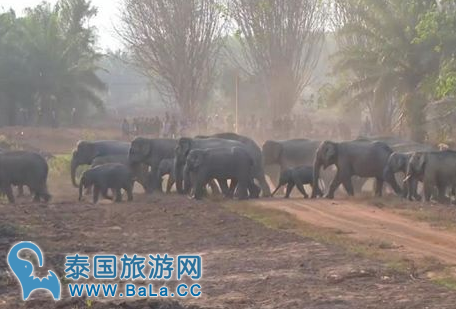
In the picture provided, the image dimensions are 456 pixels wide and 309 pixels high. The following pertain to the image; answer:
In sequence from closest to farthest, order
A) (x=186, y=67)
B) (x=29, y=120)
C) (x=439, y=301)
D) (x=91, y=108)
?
(x=439, y=301) → (x=186, y=67) → (x=29, y=120) → (x=91, y=108)

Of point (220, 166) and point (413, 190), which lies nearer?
point (413, 190)

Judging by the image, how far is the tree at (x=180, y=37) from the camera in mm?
55750

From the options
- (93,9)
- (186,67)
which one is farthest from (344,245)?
(93,9)

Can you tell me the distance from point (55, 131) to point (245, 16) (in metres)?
12.9

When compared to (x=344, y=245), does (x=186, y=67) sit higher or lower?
higher

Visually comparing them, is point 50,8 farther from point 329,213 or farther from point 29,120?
point 329,213

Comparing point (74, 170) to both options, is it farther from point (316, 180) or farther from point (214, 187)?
point (316, 180)

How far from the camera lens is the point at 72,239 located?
16391 millimetres

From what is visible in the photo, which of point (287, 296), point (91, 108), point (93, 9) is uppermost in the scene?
point (93, 9)

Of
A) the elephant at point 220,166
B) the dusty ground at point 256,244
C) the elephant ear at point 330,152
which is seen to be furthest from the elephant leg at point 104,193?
the elephant ear at point 330,152

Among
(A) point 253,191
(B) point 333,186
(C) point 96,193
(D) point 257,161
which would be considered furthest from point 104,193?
(B) point 333,186

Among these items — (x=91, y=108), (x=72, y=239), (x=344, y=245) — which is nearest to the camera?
(x=344, y=245)

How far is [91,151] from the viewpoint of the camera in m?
30.0

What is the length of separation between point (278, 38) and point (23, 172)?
31.8 meters
